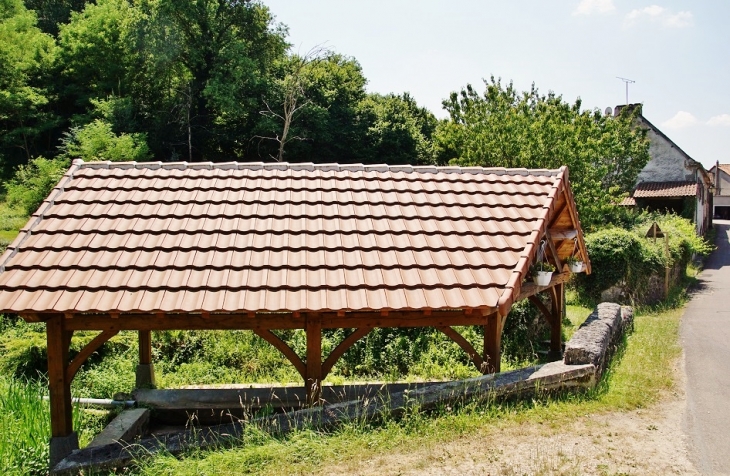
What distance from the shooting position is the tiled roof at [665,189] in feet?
102

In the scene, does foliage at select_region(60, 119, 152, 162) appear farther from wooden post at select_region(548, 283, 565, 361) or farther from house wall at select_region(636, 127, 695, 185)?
house wall at select_region(636, 127, 695, 185)

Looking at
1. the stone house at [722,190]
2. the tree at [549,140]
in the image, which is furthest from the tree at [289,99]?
the stone house at [722,190]

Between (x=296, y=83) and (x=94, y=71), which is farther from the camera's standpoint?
(x=94, y=71)

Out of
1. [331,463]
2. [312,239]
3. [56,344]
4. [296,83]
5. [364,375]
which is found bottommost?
[364,375]

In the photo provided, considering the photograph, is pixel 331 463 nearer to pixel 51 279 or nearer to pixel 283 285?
pixel 283 285

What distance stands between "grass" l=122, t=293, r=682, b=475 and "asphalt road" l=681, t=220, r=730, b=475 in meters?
0.76

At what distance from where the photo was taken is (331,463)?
18.2 feet

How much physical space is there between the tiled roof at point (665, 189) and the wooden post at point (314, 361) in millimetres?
30365

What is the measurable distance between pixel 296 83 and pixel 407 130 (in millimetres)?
8062

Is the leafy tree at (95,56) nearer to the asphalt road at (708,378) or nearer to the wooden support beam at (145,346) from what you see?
the wooden support beam at (145,346)

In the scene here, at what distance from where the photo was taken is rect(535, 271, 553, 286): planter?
7.94m

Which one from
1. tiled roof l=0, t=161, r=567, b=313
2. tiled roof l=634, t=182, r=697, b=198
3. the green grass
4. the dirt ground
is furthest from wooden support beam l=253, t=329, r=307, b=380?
tiled roof l=634, t=182, r=697, b=198

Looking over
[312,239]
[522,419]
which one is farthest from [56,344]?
[522,419]

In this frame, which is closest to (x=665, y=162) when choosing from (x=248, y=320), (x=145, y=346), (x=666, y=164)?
(x=666, y=164)
